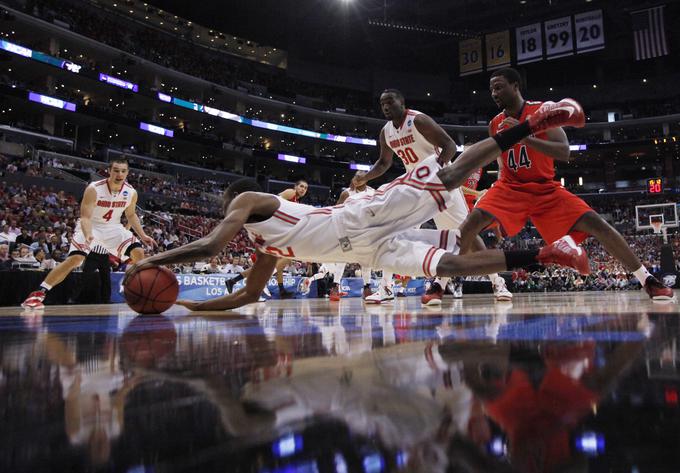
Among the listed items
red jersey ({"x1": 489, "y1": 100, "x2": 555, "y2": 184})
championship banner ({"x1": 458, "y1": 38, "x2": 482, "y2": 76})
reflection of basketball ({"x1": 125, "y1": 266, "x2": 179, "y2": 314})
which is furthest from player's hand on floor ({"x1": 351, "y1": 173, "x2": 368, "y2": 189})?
championship banner ({"x1": 458, "y1": 38, "x2": 482, "y2": 76})

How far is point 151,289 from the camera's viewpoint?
2916mm

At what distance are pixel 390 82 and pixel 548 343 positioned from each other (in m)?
38.3

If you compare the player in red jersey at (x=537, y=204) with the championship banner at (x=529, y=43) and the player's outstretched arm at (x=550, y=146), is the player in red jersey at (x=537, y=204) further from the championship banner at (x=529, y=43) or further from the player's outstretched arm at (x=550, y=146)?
the championship banner at (x=529, y=43)

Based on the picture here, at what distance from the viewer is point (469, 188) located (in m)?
5.15

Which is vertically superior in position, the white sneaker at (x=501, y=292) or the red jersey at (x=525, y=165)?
the red jersey at (x=525, y=165)

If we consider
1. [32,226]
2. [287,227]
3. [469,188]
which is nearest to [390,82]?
[32,226]

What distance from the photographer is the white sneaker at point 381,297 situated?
5.30m

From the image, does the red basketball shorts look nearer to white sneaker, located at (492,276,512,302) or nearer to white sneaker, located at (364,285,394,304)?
white sneaker, located at (492,276,512,302)

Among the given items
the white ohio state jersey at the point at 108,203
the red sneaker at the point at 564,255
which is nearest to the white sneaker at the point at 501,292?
the red sneaker at the point at 564,255

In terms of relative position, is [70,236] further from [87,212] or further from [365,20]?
[365,20]

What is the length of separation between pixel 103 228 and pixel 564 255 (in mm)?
4824

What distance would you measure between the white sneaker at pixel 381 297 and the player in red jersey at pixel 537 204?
1.93 m

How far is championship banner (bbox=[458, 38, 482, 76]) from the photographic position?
103 feet

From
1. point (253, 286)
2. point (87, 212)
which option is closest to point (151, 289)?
point (253, 286)
